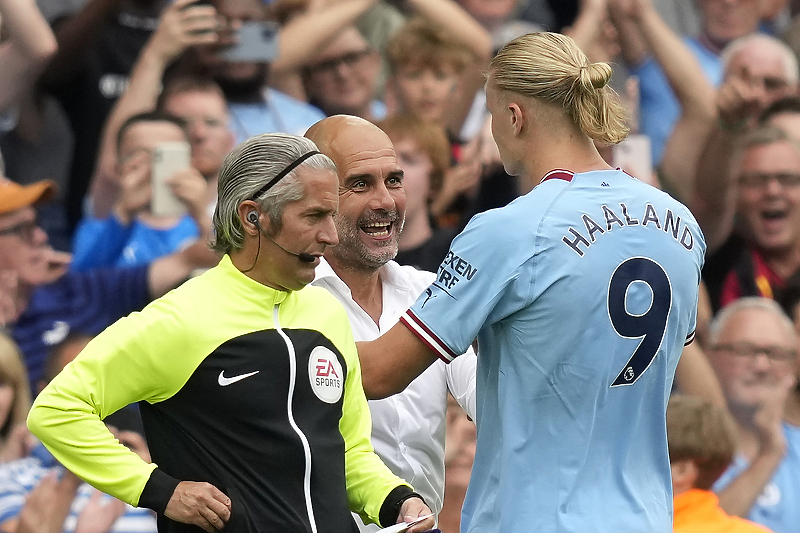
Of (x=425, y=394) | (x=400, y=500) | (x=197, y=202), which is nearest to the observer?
(x=400, y=500)

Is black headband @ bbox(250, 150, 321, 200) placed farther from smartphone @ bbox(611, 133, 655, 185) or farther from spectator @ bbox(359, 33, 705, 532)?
smartphone @ bbox(611, 133, 655, 185)

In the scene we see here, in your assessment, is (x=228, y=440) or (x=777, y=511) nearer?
(x=228, y=440)

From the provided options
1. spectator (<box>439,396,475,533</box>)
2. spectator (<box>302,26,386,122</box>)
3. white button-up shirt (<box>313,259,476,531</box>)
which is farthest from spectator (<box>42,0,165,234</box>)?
white button-up shirt (<box>313,259,476,531</box>)

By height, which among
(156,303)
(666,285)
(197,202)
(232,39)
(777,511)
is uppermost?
(666,285)

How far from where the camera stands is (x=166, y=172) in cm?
507

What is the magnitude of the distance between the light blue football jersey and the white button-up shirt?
0.59 metres

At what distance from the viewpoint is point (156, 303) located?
2.36 m

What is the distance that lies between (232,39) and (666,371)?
140 inches

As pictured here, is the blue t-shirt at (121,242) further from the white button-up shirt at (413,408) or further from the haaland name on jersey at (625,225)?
the haaland name on jersey at (625,225)

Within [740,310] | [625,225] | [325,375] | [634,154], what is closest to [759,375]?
[740,310]

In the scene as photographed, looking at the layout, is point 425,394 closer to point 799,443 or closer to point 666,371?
point 666,371

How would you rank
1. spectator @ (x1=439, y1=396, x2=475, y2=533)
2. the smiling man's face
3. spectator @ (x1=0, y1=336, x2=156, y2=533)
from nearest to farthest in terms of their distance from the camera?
1. the smiling man's face
2. spectator @ (x1=0, y1=336, x2=156, y2=533)
3. spectator @ (x1=439, y1=396, x2=475, y2=533)

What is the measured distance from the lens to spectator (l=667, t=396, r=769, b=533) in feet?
13.1

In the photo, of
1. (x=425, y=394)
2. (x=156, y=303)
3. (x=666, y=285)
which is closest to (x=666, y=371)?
(x=666, y=285)
